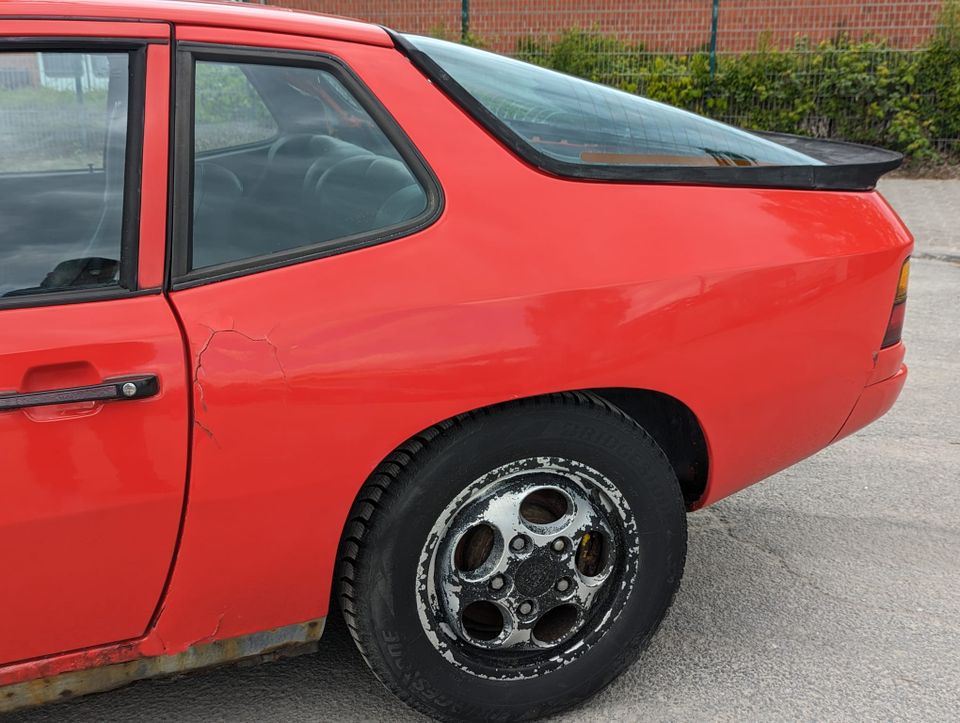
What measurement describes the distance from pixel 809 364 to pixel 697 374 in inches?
14.8

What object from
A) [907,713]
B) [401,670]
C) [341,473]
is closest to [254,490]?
[341,473]

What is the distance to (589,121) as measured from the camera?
2365 mm

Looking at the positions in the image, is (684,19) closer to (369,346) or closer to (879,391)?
(879,391)

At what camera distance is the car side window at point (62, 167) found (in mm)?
1792

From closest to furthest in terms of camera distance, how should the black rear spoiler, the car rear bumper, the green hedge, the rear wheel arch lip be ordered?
1. the rear wheel arch lip
2. the black rear spoiler
3. the car rear bumper
4. the green hedge

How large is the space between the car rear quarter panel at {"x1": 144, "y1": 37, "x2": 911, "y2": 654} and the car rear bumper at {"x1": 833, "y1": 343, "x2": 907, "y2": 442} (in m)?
0.24

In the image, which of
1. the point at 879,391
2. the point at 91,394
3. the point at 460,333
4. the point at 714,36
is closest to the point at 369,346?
the point at 460,333

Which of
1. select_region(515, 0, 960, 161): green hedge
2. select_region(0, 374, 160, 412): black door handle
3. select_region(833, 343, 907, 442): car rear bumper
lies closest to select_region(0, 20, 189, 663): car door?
select_region(0, 374, 160, 412): black door handle

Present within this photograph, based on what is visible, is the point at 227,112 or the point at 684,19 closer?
the point at 227,112

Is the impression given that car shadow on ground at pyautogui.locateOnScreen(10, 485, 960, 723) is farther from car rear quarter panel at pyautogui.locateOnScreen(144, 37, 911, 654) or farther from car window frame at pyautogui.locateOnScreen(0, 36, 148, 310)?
car window frame at pyautogui.locateOnScreen(0, 36, 148, 310)

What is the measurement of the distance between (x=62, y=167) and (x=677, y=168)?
4.39ft

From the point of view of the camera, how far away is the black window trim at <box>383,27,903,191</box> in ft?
7.00

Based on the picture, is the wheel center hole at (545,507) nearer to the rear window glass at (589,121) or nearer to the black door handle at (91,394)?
the rear window glass at (589,121)

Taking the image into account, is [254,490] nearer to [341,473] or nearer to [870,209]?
[341,473]
